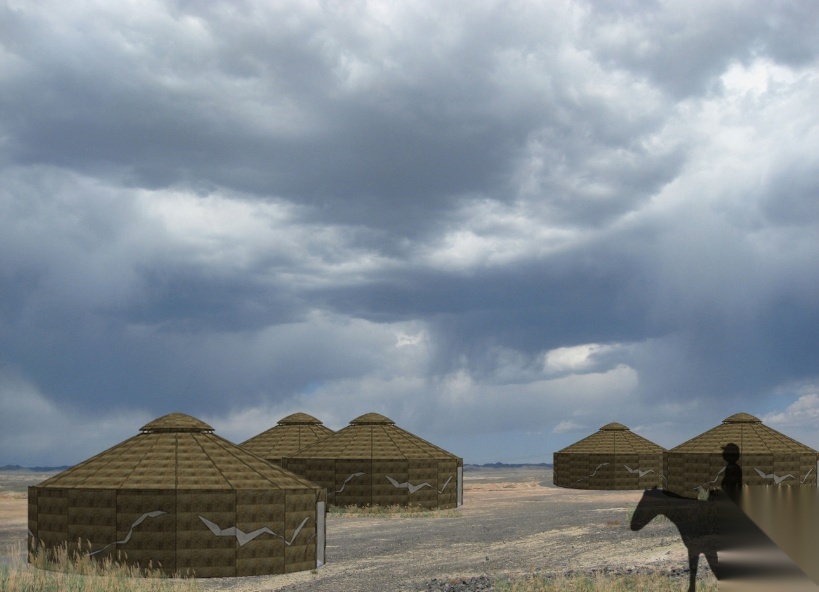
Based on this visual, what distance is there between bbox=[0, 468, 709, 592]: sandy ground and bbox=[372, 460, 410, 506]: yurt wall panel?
1974 millimetres

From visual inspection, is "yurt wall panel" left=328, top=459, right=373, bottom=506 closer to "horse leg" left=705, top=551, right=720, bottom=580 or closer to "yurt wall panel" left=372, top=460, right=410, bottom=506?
"yurt wall panel" left=372, top=460, right=410, bottom=506

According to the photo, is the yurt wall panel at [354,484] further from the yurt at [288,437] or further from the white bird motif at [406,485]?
the yurt at [288,437]

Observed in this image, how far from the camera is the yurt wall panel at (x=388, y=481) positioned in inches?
1416

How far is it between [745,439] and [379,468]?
20.1m

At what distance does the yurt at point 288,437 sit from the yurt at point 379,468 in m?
4.18

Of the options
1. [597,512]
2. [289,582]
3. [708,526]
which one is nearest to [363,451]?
[597,512]

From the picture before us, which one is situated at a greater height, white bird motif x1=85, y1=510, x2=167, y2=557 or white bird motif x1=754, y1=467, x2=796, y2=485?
white bird motif x1=85, y1=510, x2=167, y2=557

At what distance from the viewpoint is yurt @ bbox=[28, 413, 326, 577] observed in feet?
62.1

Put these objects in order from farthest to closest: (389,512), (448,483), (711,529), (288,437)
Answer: (288,437)
(448,483)
(389,512)
(711,529)

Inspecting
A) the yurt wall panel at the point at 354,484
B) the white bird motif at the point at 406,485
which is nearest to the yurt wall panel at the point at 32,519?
the yurt wall panel at the point at 354,484

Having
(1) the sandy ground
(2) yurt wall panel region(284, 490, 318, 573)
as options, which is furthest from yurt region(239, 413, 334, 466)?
(2) yurt wall panel region(284, 490, 318, 573)

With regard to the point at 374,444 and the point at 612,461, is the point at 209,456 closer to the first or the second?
the point at 374,444

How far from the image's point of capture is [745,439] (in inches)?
1753

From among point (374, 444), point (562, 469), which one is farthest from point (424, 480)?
point (562, 469)
